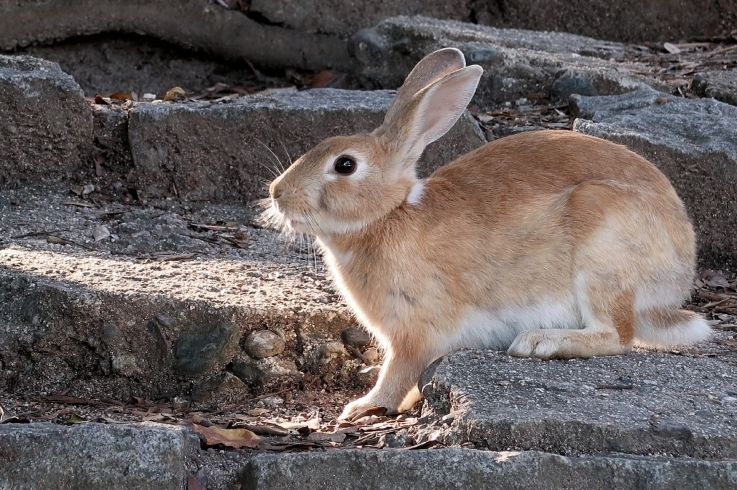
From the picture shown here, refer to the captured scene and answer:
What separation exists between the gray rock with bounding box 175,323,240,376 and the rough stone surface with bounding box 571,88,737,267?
2.45 meters

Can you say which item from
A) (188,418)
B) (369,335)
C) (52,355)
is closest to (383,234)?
(369,335)

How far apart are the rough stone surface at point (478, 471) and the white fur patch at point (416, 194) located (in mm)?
1474

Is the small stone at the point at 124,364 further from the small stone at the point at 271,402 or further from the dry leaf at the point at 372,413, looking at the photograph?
the dry leaf at the point at 372,413

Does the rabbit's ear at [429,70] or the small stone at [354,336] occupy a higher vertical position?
A: the rabbit's ear at [429,70]

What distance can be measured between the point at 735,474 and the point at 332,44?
632 centimetres

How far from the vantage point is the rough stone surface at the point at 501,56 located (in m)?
7.32

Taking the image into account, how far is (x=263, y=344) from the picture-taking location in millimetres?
4844

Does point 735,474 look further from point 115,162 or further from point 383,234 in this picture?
point 115,162

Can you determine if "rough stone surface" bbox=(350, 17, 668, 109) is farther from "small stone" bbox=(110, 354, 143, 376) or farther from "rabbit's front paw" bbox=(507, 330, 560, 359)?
"small stone" bbox=(110, 354, 143, 376)

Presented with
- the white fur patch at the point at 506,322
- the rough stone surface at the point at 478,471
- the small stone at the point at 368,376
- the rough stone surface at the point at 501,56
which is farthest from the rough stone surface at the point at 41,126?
the rough stone surface at the point at 478,471

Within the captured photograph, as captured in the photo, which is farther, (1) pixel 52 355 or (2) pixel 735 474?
(1) pixel 52 355

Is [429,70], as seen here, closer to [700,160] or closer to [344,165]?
[344,165]

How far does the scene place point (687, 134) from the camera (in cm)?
624

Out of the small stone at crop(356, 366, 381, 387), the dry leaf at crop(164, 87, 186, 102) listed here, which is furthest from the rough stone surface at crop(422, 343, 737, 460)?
the dry leaf at crop(164, 87, 186, 102)
